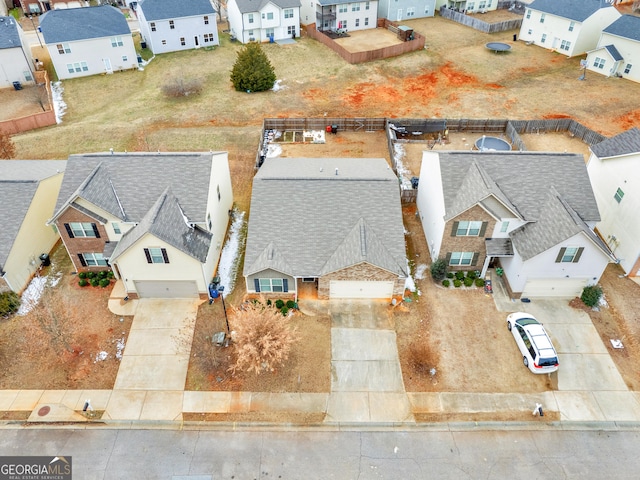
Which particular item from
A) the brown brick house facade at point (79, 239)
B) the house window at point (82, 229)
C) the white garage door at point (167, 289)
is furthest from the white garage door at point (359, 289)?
the house window at point (82, 229)

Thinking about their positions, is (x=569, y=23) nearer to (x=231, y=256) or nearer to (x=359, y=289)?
(x=359, y=289)

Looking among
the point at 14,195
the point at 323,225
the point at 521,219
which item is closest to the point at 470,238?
the point at 521,219

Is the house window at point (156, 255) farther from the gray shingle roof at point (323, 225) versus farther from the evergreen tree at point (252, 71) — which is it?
the evergreen tree at point (252, 71)

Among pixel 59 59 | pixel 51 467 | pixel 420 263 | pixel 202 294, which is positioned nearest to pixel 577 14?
pixel 420 263

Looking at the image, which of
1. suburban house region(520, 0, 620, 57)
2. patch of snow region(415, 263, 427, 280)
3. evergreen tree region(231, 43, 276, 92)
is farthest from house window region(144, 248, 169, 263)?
suburban house region(520, 0, 620, 57)

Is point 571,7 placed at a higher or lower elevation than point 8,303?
higher
